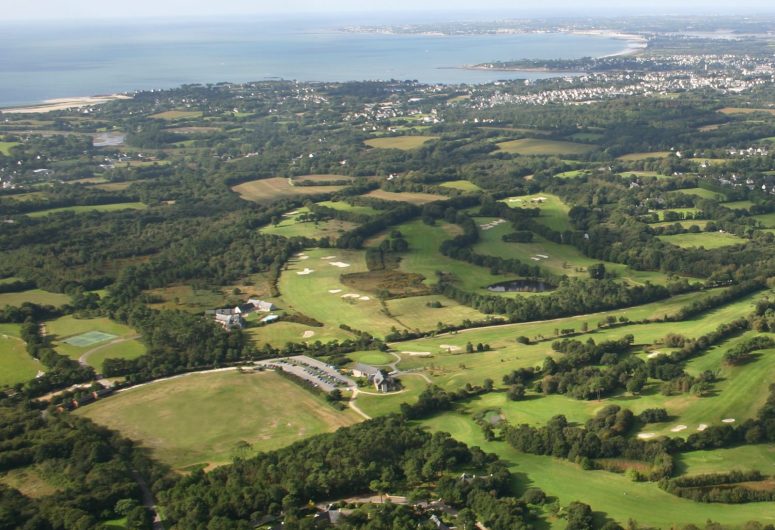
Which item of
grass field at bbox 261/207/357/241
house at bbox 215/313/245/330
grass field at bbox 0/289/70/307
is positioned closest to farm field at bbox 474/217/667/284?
grass field at bbox 261/207/357/241

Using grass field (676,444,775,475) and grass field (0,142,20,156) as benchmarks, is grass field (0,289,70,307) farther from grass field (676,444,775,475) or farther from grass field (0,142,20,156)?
grass field (0,142,20,156)

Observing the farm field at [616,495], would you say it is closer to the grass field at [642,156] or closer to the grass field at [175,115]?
the grass field at [642,156]

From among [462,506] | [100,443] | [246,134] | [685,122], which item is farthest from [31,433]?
[685,122]

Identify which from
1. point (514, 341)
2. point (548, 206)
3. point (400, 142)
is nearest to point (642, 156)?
point (548, 206)

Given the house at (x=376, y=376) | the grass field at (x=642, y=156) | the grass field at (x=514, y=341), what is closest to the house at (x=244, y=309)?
the grass field at (x=514, y=341)

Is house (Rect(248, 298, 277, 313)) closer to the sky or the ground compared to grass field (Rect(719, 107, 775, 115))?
closer to the ground

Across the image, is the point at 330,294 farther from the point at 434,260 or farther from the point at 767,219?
the point at 767,219
